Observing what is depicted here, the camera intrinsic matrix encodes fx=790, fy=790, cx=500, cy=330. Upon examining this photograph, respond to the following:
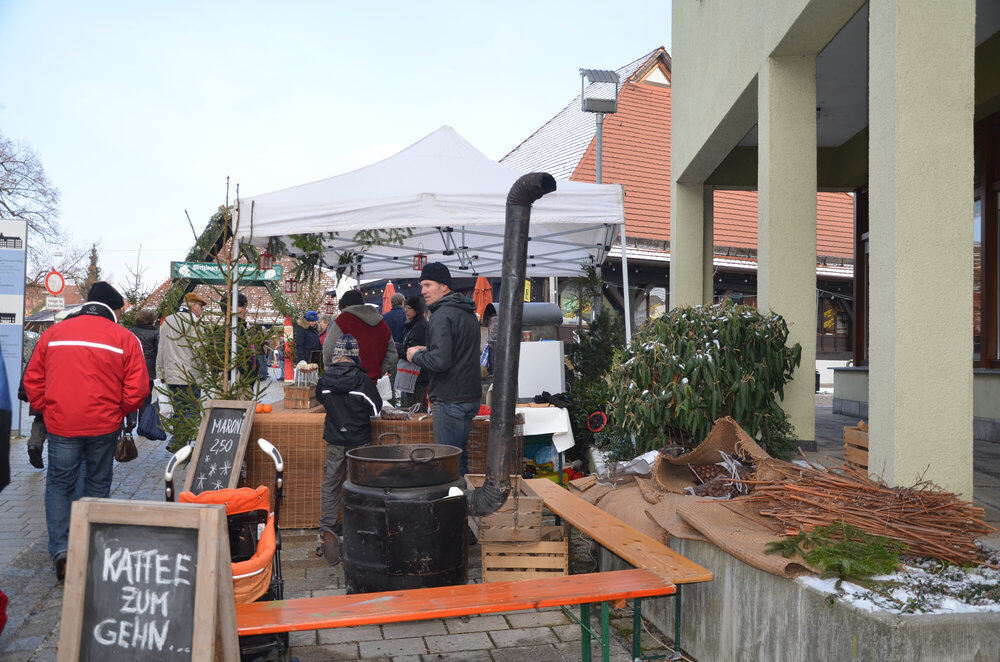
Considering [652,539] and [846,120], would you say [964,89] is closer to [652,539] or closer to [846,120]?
[652,539]

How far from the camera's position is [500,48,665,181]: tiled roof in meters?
21.8

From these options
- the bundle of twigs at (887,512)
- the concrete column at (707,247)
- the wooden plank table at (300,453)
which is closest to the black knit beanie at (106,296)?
the wooden plank table at (300,453)

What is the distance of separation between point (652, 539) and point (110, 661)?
2.52m

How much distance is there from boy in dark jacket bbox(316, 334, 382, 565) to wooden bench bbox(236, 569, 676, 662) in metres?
2.36

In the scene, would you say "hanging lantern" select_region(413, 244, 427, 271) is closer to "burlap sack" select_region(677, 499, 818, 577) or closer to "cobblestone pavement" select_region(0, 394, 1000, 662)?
"cobblestone pavement" select_region(0, 394, 1000, 662)

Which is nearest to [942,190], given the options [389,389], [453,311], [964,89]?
[964,89]

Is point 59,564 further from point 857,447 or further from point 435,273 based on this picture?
point 857,447

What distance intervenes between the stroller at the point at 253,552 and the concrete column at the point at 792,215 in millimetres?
4181

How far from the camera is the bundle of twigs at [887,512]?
3.15 metres

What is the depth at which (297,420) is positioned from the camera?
246 inches

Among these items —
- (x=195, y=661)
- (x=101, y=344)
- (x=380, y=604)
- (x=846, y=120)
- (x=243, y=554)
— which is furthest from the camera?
(x=846, y=120)

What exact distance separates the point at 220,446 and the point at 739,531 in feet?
12.8

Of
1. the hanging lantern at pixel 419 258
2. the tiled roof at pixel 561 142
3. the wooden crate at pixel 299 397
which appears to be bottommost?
the wooden crate at pixel 299 397

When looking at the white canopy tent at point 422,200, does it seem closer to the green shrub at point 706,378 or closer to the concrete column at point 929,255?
the green shrub at point 706,378
